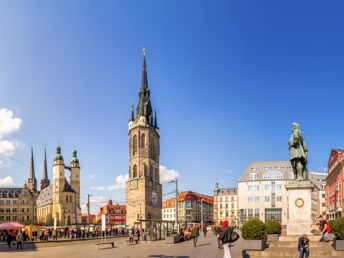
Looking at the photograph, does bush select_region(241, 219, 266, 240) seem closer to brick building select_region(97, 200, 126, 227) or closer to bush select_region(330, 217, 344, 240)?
bush select_region(330, 217, 344, 240)

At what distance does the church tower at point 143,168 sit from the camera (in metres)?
100

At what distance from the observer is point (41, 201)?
154 metres

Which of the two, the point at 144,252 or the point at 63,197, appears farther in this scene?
the point at 63,197

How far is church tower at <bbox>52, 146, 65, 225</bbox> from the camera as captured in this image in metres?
133

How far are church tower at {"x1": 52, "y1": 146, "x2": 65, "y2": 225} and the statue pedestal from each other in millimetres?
122555

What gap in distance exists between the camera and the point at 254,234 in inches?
675

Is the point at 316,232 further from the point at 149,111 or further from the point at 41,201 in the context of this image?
the point at 41,201

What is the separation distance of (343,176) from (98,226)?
137ft

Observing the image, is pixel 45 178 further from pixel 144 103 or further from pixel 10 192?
pixel 144 103

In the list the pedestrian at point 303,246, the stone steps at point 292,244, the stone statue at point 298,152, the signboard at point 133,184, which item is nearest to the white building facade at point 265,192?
the signboard at point 133,184

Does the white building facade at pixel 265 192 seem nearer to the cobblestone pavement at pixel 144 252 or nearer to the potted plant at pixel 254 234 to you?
the cobblestone pavement at pixel 144 252

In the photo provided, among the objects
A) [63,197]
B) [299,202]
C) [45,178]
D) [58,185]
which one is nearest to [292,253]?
[299,202]

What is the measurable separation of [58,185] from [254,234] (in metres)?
127

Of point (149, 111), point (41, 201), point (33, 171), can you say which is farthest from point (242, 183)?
point (33, 171)
